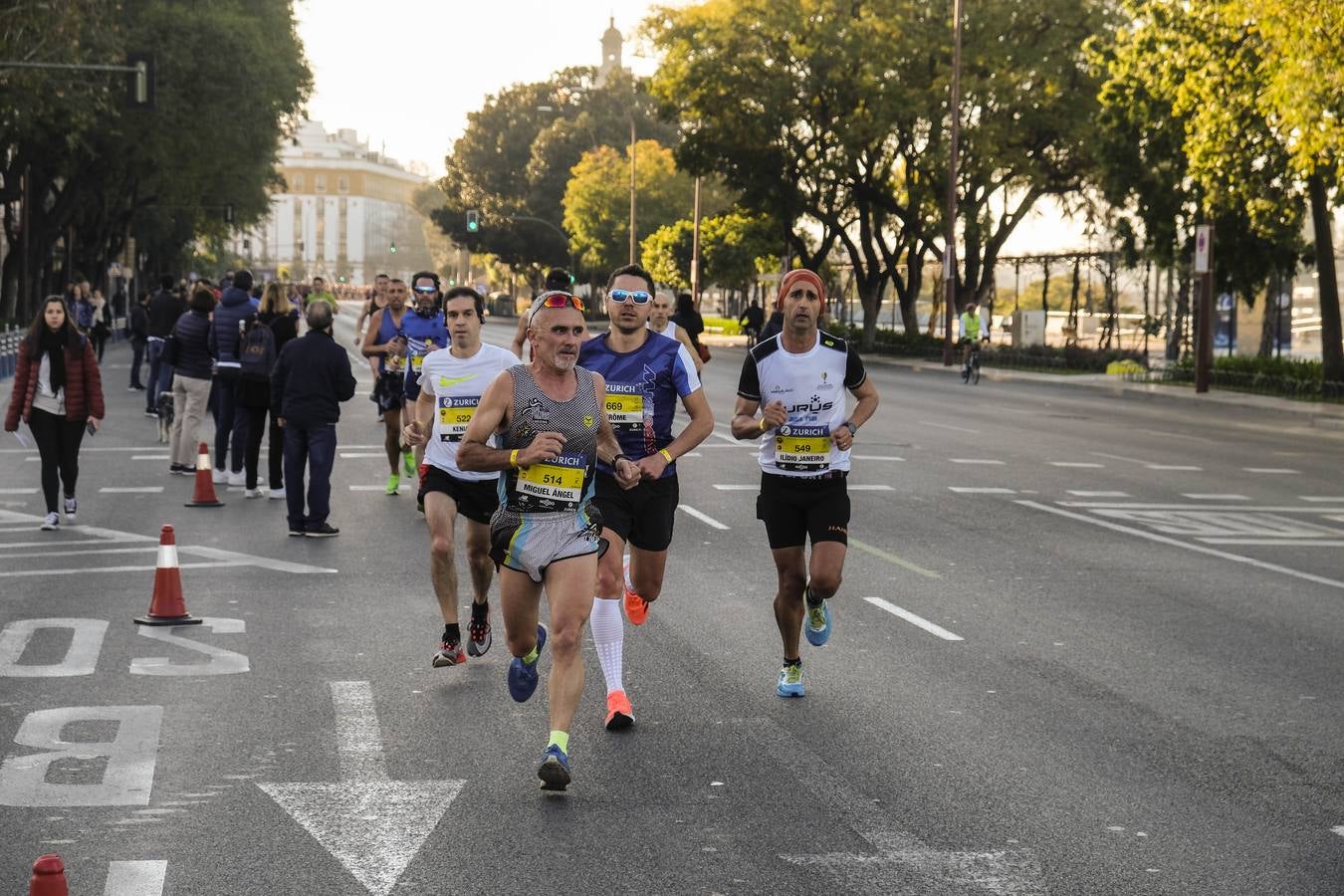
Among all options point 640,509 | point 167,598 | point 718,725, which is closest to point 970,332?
point 167,598

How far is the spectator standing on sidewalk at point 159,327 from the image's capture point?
2606 cm

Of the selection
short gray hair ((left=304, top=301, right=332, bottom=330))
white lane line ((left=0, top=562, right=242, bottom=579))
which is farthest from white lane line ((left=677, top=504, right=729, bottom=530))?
white lane line ((left=0, top=562, right=242, bottom=579))

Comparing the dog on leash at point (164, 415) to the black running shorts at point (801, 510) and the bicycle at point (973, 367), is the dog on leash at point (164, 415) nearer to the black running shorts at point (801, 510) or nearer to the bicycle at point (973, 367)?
the black running shorts at point (801, 510)

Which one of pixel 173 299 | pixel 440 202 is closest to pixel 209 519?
pixel 173 299

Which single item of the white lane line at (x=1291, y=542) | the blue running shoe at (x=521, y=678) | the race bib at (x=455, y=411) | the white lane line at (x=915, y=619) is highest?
the race bib at (x=455, y=411)

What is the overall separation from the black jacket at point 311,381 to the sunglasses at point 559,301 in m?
7.70

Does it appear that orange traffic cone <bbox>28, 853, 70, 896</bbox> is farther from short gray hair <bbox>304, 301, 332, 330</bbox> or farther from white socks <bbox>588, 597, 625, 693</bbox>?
short gray hair <bbox>304, 301, 332, 330</bbox>

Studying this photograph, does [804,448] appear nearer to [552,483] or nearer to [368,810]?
[552,483]

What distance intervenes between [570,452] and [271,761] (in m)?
1.67

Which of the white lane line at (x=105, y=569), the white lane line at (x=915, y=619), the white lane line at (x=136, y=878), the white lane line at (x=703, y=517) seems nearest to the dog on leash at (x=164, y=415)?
the white lane line at (x=703, y=517)

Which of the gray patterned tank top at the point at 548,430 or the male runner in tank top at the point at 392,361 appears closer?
the gray patterned tank top at the point at 548,430

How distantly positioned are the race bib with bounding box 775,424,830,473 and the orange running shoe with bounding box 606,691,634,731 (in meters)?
1.41

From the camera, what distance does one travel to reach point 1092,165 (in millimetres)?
55781

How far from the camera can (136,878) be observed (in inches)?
229
